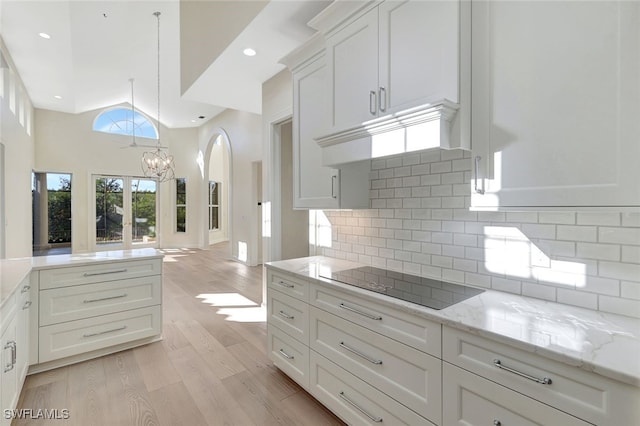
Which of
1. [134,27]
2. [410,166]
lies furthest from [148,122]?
[410,166]

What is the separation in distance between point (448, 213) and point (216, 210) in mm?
9903

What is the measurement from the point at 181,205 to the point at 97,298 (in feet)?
24.3

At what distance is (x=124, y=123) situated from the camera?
345 inches

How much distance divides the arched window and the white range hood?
9070mm

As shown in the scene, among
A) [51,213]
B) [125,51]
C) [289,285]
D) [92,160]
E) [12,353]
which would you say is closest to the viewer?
[12,353]

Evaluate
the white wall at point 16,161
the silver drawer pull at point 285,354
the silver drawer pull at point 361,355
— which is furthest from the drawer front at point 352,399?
the white wall at point 16,161

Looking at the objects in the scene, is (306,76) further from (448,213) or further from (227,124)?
(227,124)

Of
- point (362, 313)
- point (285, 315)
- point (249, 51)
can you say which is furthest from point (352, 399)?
point (249, 51)

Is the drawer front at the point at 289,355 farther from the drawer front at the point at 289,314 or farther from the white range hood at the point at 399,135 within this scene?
the white range hood at the point at 399,135

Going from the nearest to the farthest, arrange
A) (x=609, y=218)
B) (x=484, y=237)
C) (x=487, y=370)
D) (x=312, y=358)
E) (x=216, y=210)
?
(x=487, y=370) < (x=609, y=218) < (x=484, y=237) < (x=312, y=358) < (x=216, y=210)

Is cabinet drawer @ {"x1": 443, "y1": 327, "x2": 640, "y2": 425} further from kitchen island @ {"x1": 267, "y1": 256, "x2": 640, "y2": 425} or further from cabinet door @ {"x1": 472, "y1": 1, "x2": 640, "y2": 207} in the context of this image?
cabinet door @ {"x1": 472, "y1": 1, "x2": 640, "y2": 207}

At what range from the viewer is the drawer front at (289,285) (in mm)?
2057

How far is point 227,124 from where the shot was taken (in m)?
7.82

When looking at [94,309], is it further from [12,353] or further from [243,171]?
[243,171]
